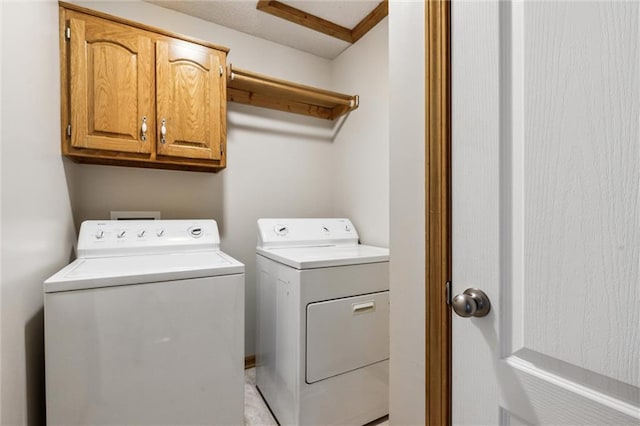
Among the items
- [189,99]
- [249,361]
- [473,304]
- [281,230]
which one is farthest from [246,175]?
[473,304]

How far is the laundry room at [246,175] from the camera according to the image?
838 millimetres

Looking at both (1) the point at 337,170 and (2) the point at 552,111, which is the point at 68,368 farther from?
(1) the point at 337,170

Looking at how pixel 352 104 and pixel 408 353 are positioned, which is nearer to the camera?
pixel 408 353

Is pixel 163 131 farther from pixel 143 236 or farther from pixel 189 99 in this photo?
pixel 143 236

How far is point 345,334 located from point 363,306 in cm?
18

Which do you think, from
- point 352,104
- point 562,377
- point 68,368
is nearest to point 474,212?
point 562,377

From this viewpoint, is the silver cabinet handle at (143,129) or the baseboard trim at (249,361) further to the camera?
the baseboard trim at (249,361)

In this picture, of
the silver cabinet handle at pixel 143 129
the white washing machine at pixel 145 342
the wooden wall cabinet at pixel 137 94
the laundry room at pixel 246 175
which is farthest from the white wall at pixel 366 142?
the silver cabinet handle at pixel 143 129

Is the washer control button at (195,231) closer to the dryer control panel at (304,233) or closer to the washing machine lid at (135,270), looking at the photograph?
the washing machine lid at (135,270)

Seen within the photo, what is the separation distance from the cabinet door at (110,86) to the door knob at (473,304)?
5.76 ft

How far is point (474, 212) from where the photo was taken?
0.64 m

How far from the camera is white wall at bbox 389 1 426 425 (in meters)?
0.79

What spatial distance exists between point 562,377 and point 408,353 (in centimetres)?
37

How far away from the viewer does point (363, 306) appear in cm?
163
